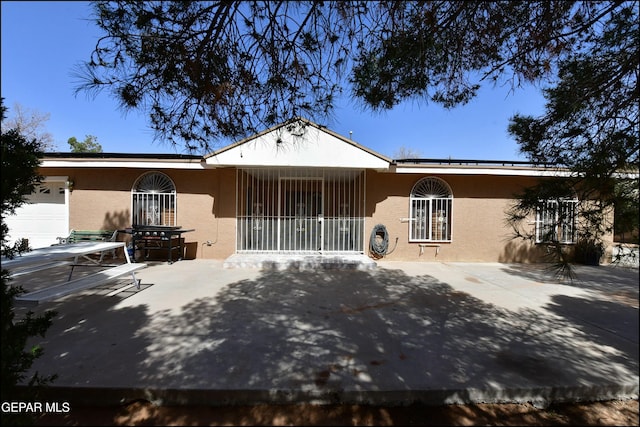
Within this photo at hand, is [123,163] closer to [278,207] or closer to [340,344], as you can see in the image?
[278,207]

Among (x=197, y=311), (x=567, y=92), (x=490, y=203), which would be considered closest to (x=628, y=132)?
(x=567, y=92)

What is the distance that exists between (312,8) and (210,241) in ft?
23.9

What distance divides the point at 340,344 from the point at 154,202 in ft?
26.0

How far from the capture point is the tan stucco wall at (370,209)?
8.22 m

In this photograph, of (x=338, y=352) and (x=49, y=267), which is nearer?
(x=338, y=352)

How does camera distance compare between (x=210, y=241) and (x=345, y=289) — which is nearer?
(x=345, y=289)

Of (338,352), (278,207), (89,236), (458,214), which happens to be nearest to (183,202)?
(89,236)

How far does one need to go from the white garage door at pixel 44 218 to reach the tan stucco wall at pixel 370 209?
429 mm

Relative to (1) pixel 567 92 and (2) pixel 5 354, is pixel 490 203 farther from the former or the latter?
(2) pixel 5 354

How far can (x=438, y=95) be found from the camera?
3.67 meters

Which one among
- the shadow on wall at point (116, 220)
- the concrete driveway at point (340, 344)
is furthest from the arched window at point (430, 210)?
the shadow on wall at point (116, 220)

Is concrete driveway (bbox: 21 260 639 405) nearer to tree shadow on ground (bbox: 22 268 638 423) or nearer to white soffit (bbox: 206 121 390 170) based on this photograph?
tree shadow on ground (bbox: 22 268 638 423)

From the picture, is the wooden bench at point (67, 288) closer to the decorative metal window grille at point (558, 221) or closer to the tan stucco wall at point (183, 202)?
the tan stucco wall at point (183, 202)

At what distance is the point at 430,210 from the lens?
8.58 meters
